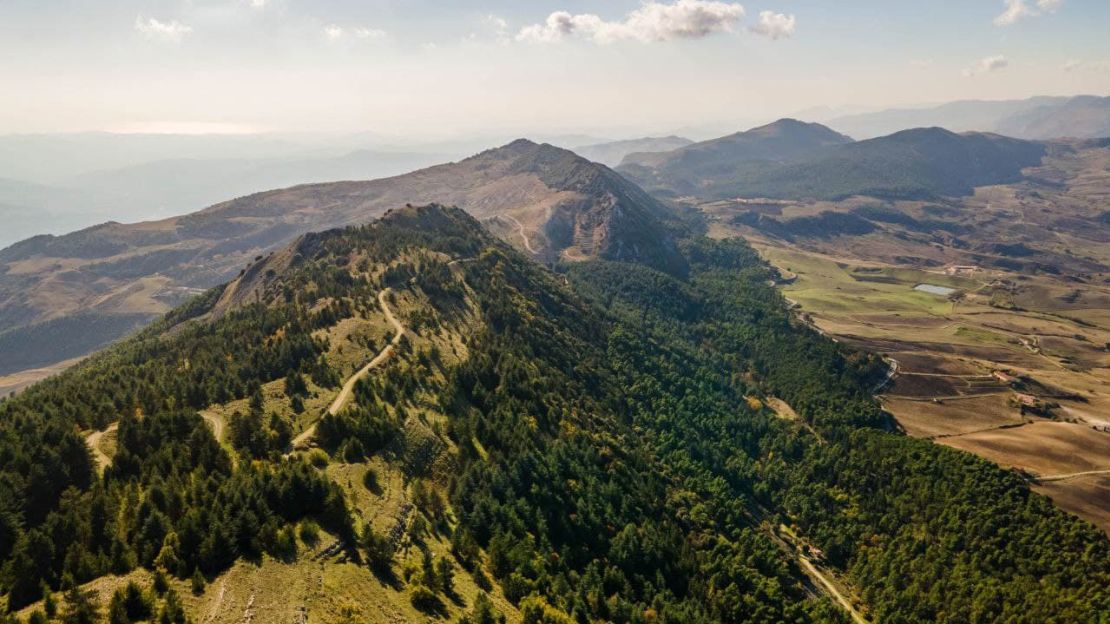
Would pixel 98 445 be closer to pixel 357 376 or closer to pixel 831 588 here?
pixel 357 376

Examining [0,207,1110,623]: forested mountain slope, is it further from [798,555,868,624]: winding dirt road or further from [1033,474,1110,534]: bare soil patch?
[1033,474,1110,534]: bare soil patch

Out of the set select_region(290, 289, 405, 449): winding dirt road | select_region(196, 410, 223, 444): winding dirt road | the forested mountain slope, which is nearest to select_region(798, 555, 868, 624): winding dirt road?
the forested mountain slope

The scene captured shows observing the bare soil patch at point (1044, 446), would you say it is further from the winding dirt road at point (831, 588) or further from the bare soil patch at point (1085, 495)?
the winding dirt road at point (831, 588)

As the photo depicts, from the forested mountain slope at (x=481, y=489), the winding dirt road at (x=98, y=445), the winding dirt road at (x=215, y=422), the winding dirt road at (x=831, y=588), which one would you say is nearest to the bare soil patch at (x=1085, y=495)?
the forested mountain slope at (x=481, y=489)

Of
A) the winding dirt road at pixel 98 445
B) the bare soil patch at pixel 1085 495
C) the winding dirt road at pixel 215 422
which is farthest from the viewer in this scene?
the bare soil patch at pixel 1085 495

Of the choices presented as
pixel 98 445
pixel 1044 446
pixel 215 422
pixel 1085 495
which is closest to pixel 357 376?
pixel 215 422
